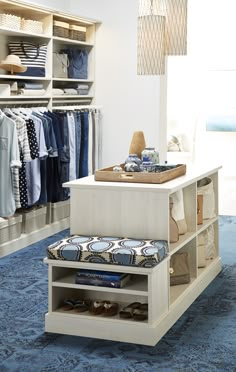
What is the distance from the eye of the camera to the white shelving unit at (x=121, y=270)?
363 cm

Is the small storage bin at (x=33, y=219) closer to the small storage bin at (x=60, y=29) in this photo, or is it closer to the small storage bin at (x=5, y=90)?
the small storage bin at (x=5, y=90)

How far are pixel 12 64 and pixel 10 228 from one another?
1429 mm

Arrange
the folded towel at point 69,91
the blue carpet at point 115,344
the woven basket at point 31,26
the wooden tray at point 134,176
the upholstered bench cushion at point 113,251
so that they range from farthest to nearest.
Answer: the folded towel at point 69,91 → the woven basket at point 31,26 → the wooden tray at point 134,176 → the upholstered bench cushion at point 113,251 → the blue carpet at point 115,344

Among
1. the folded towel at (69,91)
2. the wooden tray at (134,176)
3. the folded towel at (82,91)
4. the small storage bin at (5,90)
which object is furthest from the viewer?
the folded towel at (82,91)

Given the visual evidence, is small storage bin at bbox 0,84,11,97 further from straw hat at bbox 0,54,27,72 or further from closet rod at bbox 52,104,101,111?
closet rod at bbox 52,104,101,111

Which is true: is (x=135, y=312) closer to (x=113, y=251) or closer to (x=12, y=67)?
(x=113, y=251)

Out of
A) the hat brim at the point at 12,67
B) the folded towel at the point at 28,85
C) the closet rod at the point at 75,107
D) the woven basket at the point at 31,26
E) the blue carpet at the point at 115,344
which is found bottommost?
the blue carpet at the point at 115,344

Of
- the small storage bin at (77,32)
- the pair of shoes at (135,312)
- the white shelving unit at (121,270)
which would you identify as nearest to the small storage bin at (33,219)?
the small storage bin at (77,32)

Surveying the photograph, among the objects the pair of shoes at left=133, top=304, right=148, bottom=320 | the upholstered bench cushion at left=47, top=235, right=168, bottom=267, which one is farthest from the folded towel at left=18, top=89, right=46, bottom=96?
the pair of shoes at left=133, top=304, right=148, bottom=320

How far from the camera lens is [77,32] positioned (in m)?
7.00

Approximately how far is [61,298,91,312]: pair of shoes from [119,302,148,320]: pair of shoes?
25cm

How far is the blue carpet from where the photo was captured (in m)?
3.35

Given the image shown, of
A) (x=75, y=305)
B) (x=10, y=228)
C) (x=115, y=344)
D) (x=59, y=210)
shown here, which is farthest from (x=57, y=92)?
(x=115, y=344)

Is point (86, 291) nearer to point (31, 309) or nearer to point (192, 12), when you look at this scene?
point (31, 309)
